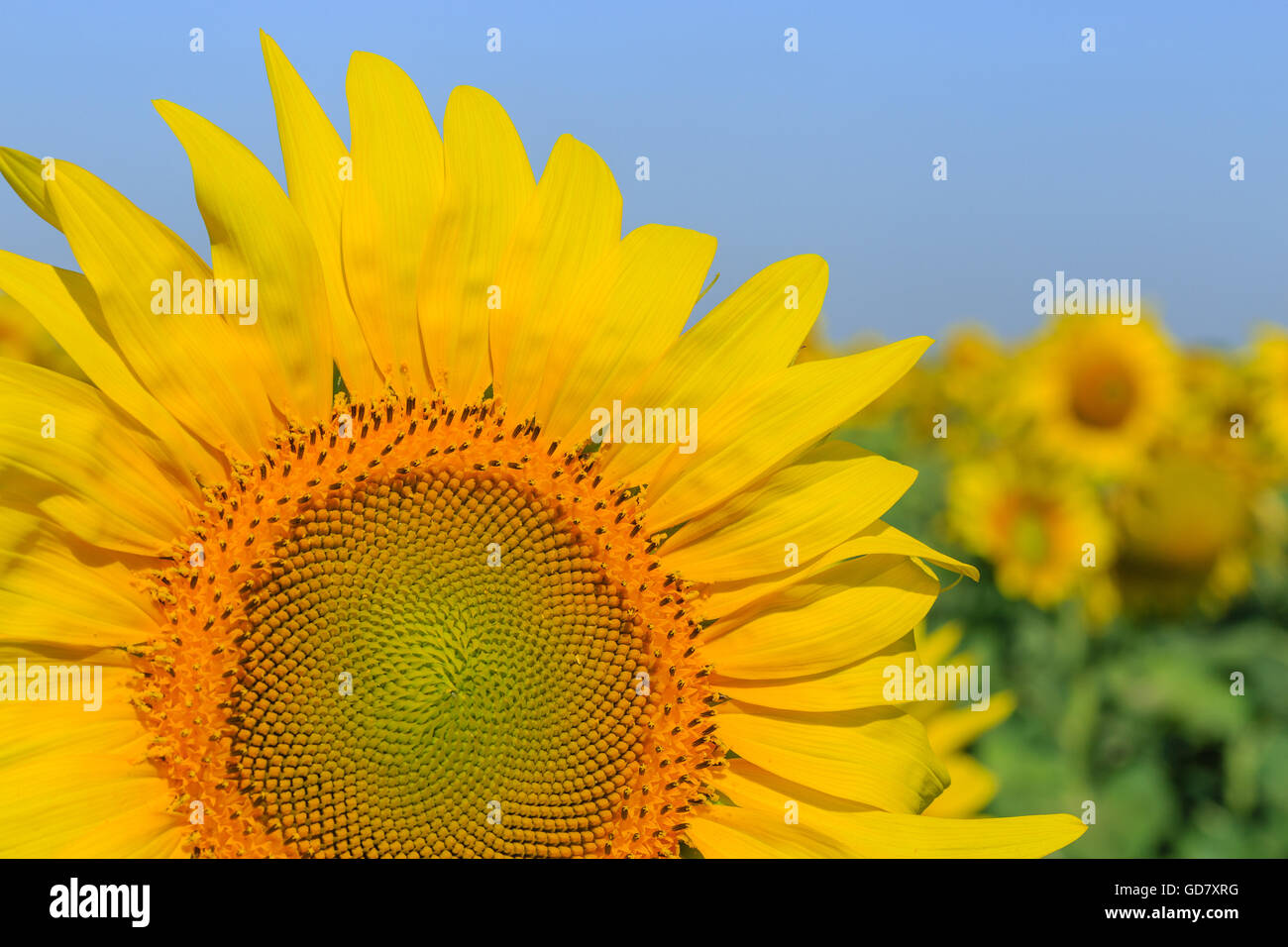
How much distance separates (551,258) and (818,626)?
87cm

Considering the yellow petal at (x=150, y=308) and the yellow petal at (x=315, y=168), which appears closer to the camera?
the yellow petal at (x=150, y=308)

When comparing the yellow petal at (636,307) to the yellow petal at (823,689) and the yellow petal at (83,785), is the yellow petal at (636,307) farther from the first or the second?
the yellow petal at (83,785)

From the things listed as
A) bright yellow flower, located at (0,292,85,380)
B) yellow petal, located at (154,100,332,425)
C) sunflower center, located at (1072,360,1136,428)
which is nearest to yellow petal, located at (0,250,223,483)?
yellow petal, located at (154,100,332,425)

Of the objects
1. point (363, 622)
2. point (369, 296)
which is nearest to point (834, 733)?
point (363, 622)

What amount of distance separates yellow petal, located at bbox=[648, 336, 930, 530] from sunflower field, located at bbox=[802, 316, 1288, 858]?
16.6 ft

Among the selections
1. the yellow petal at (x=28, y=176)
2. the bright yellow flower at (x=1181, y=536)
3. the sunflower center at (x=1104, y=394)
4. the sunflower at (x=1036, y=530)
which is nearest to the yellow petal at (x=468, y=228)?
the yellow petal at (x=28, y=176)

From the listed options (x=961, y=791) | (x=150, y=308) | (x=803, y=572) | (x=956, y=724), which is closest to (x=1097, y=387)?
(x=956, y=724)

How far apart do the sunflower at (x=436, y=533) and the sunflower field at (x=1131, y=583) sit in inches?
Result: 193

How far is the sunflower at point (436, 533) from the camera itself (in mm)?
1894

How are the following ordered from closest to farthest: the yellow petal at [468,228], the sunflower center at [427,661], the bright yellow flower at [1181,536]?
the sunflower center at [427,661] → the yellow petal at [468,228] → the bright yellow flower at [1181,536]

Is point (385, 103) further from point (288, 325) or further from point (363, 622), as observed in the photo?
point (363, 622)

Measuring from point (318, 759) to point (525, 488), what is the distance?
0.60 metres

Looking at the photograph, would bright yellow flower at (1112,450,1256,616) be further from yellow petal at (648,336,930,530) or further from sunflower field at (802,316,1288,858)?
yellow petal at (648,336,930,530)

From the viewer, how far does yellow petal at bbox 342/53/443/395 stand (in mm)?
2002
